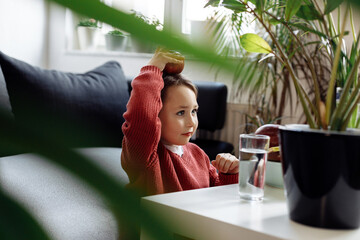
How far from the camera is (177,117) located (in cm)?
121

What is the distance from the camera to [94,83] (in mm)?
2197

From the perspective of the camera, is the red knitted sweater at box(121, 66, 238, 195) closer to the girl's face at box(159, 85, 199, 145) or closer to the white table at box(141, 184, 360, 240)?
the girl's face at box(159, 85, 199, 145)

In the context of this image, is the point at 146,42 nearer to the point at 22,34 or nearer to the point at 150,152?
the point at 150,152

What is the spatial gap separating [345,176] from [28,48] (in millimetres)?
3365

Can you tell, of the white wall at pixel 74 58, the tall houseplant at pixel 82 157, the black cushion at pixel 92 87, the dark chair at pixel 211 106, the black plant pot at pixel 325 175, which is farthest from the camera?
the white wall at pixel 74 58

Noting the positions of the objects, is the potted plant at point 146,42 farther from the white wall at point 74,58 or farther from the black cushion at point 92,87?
the white wall at point 74,58

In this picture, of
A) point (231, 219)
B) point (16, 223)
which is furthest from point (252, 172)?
point (16, 223)

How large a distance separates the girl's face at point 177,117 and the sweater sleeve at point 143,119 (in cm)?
12

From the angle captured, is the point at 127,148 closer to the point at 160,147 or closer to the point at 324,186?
the point at 160,147

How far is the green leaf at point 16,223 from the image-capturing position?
137mm

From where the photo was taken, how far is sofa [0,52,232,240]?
14 centimetres

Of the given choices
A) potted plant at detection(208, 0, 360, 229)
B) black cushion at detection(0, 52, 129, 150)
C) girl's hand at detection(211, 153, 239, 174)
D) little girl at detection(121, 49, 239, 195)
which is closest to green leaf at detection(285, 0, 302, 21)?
potted plant at detection(208, 0, 360, 229)

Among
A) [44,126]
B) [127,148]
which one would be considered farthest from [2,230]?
[127,148]

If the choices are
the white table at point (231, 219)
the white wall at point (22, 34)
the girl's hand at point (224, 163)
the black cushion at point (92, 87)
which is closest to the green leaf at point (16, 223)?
the white table at point (231, 219)
